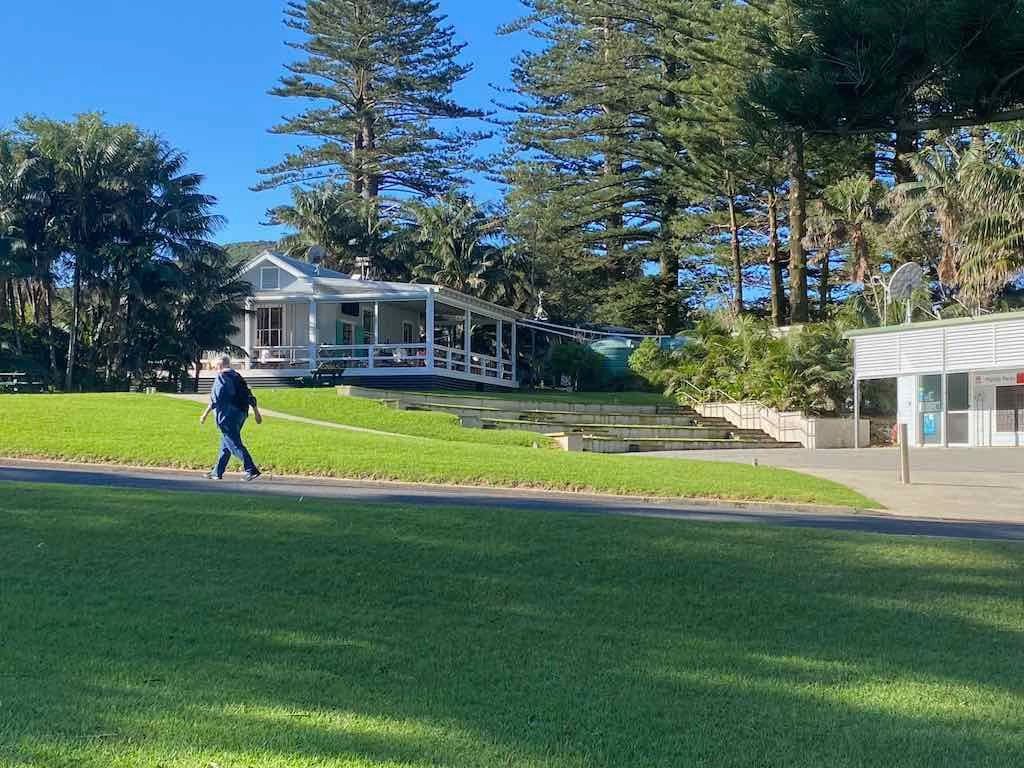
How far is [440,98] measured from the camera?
55250 millimetres

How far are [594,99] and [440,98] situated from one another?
38.4ft

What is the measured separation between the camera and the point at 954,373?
26125 millimetres

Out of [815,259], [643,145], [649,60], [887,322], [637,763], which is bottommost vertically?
[637,763]

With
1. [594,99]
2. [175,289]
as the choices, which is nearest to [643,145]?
[594,99]

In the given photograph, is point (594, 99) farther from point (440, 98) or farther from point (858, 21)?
point (858, 21)

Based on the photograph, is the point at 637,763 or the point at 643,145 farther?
the point at 643,145

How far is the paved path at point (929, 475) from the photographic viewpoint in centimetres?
1527

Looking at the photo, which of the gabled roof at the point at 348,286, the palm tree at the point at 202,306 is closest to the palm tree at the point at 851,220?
the gabled roof at the point at 348,286

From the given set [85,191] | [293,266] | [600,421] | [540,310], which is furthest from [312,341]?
[540,310]

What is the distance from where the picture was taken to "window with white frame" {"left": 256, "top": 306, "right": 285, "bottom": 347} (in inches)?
1405

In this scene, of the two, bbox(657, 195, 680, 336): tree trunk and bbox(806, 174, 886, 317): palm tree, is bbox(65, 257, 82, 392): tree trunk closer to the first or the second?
bbox(806, 174, 886, 317): palm tree

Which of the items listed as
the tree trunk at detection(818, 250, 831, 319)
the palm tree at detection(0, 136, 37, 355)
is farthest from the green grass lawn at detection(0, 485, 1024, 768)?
the tree trunk at detection(818, 250, 831, 319)

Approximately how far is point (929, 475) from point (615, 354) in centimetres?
2169

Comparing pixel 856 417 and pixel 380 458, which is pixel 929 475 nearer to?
pixel 856 417
